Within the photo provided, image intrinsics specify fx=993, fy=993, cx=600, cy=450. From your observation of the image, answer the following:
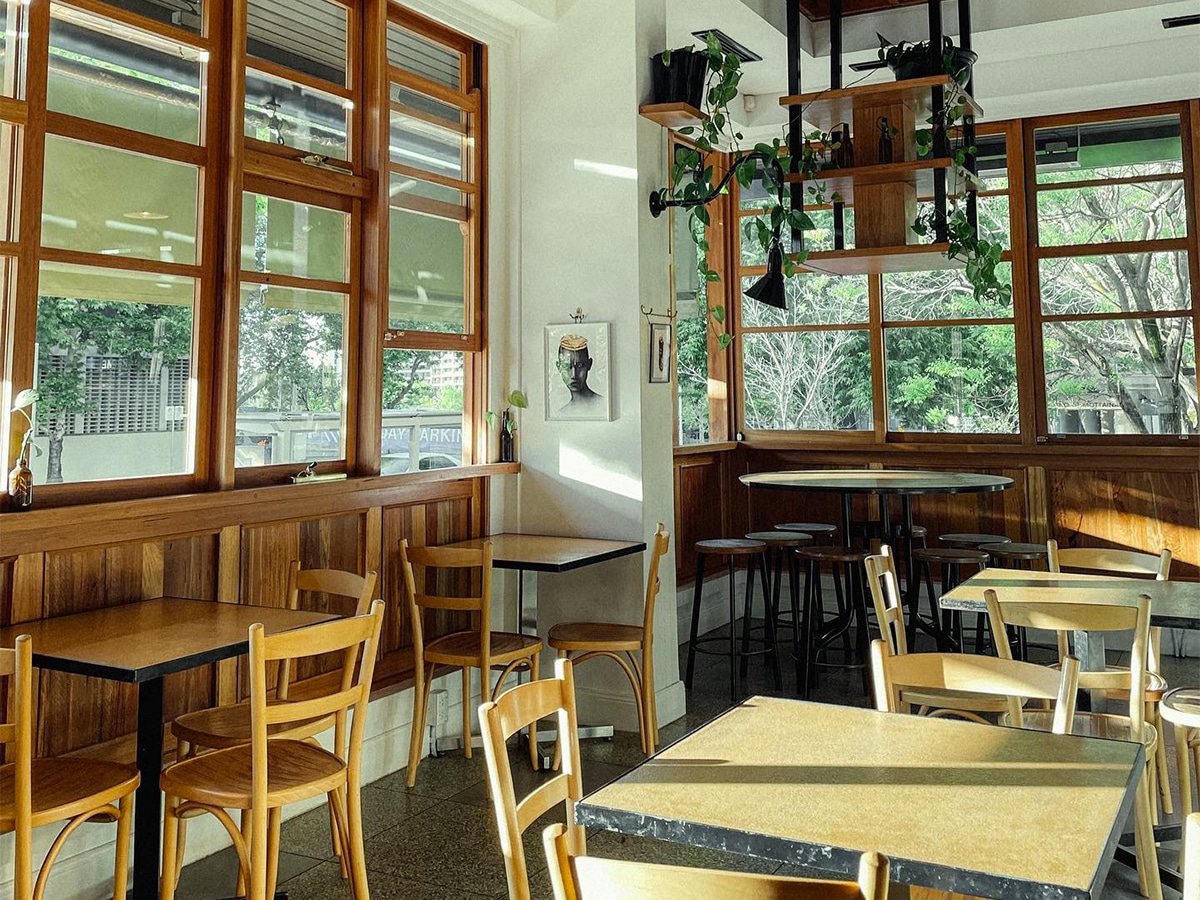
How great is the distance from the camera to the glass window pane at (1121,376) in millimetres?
6156

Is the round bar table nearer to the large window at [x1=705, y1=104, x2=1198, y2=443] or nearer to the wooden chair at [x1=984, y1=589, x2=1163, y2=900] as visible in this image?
the large window at [x1=705, y1=104, x2=1198, y2=443]

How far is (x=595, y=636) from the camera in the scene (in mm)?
4332

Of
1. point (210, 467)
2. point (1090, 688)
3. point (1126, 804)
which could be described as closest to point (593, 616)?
point (210, 467)

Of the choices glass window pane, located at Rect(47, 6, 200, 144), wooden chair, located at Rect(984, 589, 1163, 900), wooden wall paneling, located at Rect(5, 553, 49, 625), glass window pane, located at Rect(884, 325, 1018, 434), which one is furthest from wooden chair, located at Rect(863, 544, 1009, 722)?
glass window pane, located at Rect(884, 325, 1018, 434)

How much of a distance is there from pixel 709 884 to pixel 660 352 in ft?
12.5

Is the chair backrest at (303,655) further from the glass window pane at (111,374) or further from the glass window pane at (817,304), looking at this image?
the glass window pane at (817,304)

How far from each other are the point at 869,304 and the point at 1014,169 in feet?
4.11

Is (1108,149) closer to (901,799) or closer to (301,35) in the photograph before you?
(301,35)

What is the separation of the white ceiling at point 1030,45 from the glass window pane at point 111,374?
3083 millimetres

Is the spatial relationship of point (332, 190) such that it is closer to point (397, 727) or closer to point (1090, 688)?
point (397, 727)

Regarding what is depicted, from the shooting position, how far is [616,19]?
468 cm

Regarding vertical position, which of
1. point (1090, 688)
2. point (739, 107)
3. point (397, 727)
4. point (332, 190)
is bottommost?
point (397, 727)

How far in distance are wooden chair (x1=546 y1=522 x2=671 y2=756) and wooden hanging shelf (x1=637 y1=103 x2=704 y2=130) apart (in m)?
1.94

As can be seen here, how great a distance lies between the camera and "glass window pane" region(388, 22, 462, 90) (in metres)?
4.41
